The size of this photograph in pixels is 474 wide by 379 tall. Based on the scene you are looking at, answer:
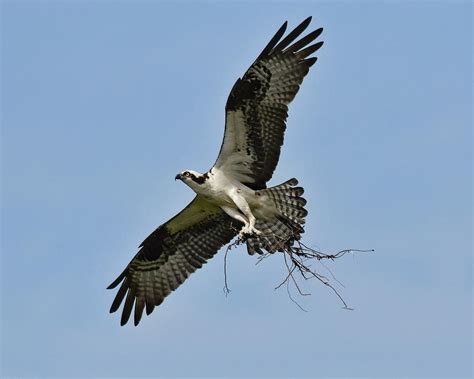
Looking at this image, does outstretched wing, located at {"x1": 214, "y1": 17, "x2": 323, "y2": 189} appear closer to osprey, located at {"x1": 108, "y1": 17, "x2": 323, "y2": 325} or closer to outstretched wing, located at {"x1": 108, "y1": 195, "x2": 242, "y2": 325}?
osprey, located at {"x1": 108, "y1": 17, "x2": 323, "y2": 325}

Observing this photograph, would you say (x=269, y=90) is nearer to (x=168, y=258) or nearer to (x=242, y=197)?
(x=242, y=197)

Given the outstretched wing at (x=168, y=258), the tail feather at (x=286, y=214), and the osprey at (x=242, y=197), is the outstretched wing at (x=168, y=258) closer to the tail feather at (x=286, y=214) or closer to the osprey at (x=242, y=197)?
the osprey at (x=242, y=197)

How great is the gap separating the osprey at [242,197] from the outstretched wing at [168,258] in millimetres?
14

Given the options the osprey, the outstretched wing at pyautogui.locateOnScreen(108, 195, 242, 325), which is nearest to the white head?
the osprey

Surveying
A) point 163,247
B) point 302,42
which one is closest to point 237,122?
point 302,42

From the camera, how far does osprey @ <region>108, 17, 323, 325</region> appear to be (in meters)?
13.4

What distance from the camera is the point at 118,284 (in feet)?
48.5

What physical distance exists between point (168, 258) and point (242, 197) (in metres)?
1.74

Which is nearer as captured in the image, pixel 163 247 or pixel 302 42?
pixel 302 42

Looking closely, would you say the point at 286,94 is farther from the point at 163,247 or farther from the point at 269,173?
the point at 163,247

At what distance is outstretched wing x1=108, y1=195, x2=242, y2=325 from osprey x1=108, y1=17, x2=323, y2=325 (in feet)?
0.04

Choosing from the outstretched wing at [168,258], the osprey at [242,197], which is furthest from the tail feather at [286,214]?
the outstretched wing at [168,258]

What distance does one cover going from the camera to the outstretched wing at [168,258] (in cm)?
1468

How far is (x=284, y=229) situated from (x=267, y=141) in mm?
1205
